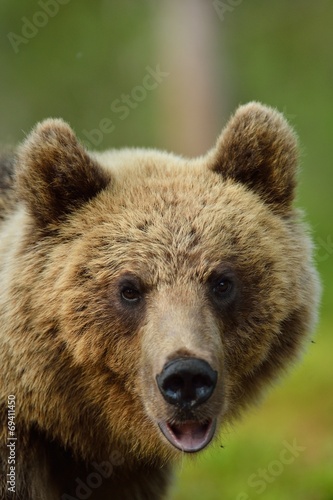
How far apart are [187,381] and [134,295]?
756 mm

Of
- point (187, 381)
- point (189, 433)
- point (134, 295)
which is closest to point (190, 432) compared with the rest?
point (189, 433)

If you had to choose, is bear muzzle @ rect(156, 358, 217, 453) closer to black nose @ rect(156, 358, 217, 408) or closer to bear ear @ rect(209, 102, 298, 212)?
black nose @ rect(156, 358, 217, 408)

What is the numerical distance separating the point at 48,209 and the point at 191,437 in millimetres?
1706

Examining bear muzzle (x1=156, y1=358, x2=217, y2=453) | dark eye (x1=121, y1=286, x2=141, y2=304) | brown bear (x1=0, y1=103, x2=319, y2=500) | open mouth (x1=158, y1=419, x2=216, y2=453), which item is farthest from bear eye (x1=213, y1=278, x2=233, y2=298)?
open mouth (x1=158, y1=419, x2=216, y2=453)

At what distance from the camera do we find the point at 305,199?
64.8ft

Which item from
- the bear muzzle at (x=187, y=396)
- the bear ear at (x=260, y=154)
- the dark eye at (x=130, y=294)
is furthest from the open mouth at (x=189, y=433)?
the bear ear at (x=260, y=154)

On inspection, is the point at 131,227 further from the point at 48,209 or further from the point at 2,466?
the point at 2,466

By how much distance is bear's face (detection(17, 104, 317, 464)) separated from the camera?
5.48m

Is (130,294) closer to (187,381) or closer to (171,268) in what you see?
(171,268)

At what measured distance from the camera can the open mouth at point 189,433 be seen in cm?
541

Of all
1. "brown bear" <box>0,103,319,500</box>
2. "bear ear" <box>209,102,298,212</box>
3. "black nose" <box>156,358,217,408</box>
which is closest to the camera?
"black nose" <box>156,358,217,408</box>

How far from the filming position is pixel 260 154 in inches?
244

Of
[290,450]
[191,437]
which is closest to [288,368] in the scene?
[191,437]

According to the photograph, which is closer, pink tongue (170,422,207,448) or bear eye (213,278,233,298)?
pink tongue (170,422,207,448)
